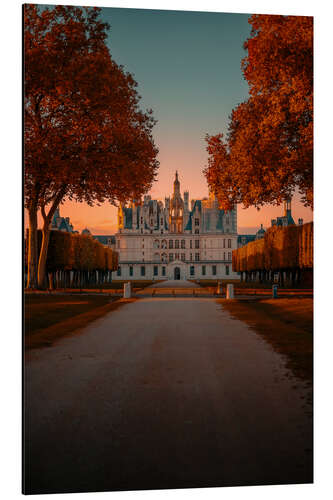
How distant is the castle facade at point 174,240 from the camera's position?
33.0ft

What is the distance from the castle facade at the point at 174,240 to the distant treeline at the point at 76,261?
1.58ft

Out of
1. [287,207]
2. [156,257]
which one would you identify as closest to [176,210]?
[156,257]

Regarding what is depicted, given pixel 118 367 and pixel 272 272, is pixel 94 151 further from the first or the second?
pixel 272 272

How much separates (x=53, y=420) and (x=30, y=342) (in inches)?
74.8

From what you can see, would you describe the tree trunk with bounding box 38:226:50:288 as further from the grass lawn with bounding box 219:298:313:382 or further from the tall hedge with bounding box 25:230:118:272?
the grass lawn with bounding box 219:298:313:382

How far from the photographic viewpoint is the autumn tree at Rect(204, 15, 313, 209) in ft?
29.8

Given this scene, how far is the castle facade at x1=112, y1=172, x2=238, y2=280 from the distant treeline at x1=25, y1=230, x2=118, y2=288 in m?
0.48

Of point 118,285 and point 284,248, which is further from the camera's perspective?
point 118,285

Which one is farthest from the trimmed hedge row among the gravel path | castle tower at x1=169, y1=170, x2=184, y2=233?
the gravel path

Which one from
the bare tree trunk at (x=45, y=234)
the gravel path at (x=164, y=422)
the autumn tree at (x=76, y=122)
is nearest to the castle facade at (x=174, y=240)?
the autumn tree at (x=76, y=122)

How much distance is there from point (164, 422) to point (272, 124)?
6.79 m

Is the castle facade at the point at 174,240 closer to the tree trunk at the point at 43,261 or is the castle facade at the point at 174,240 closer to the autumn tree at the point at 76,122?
the autumn tree at the point at 76,122

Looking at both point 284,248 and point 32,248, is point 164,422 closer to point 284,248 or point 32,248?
point 284,248

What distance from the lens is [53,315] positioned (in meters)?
9.86
